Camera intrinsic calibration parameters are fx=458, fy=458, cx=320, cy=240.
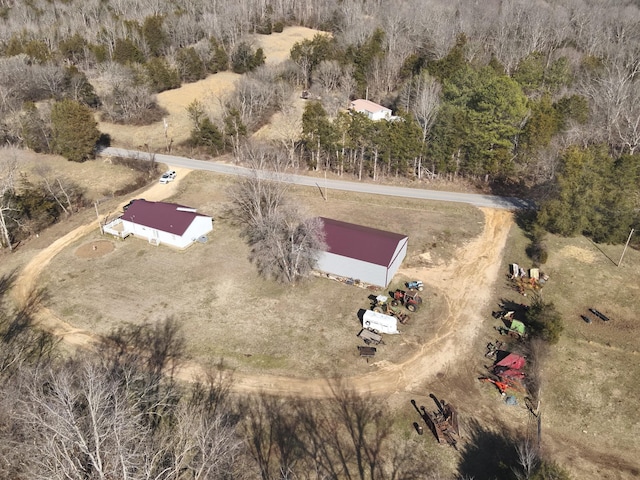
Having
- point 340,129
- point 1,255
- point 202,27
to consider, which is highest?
point 202,27

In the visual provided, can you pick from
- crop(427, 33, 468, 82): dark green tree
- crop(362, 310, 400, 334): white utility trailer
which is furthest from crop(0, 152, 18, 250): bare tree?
crop(427, 33, 468, 82): dark green tree

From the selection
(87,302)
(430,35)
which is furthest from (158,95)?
(87,302)

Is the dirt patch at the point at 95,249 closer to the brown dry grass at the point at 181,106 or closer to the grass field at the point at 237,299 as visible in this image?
the grass field at the point at 237,299

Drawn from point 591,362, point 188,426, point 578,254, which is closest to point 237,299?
point 188,426

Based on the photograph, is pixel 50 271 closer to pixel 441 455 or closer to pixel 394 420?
pixel 394 420

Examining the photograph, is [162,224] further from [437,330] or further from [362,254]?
[437,330]

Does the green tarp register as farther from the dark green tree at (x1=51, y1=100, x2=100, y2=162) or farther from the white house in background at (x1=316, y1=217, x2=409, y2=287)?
the dark green tree at (x1=51, y1=100, x2=100, y2=162)
